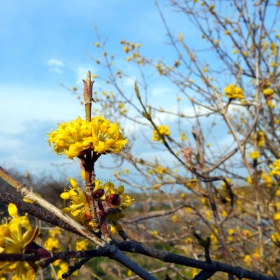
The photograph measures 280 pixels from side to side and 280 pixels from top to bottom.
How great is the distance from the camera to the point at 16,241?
0.59 meters

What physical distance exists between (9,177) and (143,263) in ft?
25.6

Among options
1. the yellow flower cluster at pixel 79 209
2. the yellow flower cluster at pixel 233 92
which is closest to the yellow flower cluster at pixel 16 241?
the yellow flower cluster at pixel 79 209

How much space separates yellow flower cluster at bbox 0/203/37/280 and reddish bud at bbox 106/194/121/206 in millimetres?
245

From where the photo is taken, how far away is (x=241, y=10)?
3.69 meters

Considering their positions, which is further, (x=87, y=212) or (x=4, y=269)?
(x=87, y=212)

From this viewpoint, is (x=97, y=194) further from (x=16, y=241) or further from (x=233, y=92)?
(x=233, y=92)

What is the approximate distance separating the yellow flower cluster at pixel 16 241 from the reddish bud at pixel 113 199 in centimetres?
25

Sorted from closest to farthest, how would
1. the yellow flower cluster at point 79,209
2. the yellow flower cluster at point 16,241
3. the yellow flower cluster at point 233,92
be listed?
the yellow flower cluster at point 16,241, the yellow flower cluster at point 79,209, the yellow flower cluster at point 233,92

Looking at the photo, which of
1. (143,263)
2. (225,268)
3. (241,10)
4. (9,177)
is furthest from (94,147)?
(143,263)

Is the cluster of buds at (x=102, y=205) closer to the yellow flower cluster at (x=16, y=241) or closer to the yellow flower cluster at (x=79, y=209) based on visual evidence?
the yellow flower cluster at (x=79, y=209)

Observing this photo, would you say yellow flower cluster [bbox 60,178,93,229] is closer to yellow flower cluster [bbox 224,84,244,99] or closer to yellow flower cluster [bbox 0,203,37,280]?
yellow flower cluster [bbox 0,203,37,280]

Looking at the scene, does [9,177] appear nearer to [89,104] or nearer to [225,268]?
[89,104]

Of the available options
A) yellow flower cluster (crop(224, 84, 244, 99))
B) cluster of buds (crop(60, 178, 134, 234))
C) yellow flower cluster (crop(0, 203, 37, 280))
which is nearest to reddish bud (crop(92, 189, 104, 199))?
cluster of buds (crop(60, 178, 134, 234))

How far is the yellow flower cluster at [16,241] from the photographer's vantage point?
0.56m
